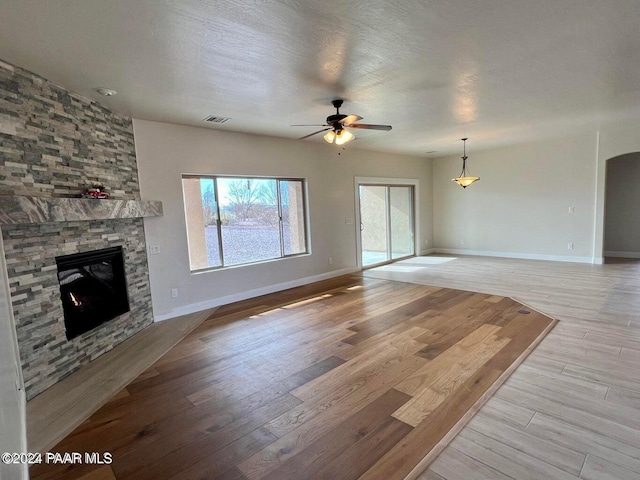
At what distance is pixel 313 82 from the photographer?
3.23 meters

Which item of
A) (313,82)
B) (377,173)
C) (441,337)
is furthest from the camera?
(377,173)

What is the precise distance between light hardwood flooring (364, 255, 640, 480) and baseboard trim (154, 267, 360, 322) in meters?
3.57

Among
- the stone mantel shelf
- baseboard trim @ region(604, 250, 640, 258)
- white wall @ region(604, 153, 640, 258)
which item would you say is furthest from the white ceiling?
baseboard trim @ region(604, 250, 640, 258)

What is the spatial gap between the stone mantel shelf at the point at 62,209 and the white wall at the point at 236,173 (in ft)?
1.98

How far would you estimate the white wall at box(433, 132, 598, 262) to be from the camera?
692 cm

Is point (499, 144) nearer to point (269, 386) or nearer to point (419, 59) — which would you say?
point (419, 59)

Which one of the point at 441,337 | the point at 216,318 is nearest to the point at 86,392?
the point at 216,318

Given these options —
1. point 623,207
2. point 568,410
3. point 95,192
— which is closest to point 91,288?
point 95,192

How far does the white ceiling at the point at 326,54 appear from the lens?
2061mm

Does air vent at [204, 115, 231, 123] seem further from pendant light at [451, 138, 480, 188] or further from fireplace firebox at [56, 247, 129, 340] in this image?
pendant light at [451, 138, 480, 188]

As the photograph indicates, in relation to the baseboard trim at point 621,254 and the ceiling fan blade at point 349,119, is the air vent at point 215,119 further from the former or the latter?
the baseboard trim at point 621,254

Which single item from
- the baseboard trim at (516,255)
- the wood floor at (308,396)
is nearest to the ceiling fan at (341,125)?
the wood floor at (308,396)

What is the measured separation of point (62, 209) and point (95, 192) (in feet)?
1.83

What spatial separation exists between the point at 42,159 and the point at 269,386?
2.92 m
